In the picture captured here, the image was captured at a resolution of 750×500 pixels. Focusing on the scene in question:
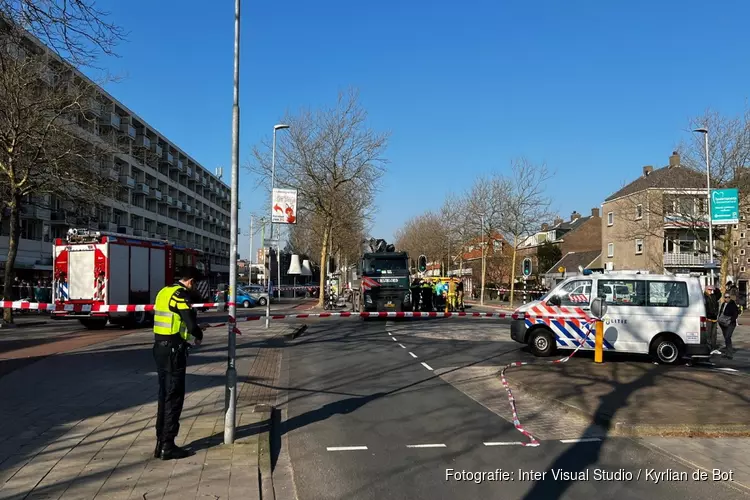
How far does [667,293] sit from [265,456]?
34.5ft

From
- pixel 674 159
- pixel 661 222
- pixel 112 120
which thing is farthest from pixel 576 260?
pixel 112 120

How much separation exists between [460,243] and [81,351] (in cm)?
4436

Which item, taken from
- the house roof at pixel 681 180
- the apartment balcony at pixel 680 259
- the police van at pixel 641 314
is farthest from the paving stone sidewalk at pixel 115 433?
the apartment balcony at pixel 680 259

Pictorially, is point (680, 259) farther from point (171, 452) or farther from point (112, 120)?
point (112, 120)

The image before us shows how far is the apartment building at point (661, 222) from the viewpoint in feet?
116

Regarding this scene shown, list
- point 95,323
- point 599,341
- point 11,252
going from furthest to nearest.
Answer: point 11,252 → point 95,323 → point 599,341

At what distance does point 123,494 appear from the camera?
4.70 meters

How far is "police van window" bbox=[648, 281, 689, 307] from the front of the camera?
13.1m

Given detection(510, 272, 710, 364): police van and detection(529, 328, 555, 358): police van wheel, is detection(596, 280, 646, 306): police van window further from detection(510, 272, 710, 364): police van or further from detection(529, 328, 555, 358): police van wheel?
detection(529, 328, 555, 358): police van wheel

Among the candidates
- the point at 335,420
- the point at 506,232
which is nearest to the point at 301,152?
the point at 506,232

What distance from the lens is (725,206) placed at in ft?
91.1

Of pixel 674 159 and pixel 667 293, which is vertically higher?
pixel 674 159

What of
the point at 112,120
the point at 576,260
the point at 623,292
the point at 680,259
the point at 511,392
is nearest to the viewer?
the point at 511,392

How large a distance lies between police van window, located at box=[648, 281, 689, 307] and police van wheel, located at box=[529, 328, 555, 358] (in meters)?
2.32
